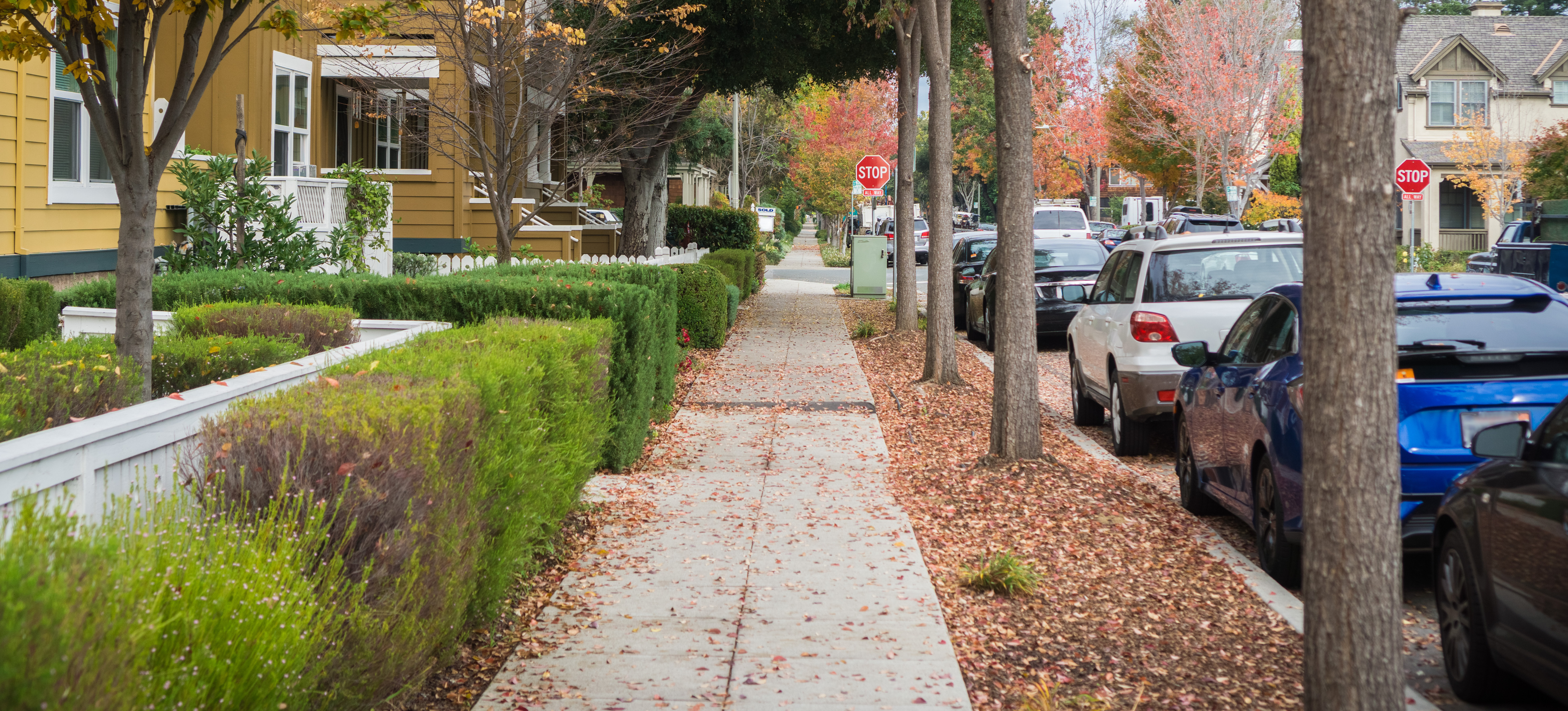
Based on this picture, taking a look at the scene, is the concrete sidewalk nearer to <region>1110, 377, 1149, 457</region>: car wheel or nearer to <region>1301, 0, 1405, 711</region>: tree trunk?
<region>1301, 0, 1405, 711</region>: tree trunk

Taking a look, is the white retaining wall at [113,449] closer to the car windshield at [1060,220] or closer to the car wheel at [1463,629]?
the car wheel at [1463,629]

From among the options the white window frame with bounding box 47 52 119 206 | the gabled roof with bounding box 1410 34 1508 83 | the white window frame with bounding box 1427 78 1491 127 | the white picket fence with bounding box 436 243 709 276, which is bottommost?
the white picket fence with bounding box 436 243 709 276

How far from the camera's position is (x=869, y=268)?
30594mm

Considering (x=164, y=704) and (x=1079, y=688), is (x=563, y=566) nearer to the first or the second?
(x=1079, y=688)

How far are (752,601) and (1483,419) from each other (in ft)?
11.5

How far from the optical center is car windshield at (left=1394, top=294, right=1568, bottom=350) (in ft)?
21.0

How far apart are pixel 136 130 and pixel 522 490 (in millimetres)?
2761

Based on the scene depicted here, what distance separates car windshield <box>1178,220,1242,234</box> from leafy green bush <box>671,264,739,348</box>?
55.2 feet

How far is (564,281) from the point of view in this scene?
31.8 feet

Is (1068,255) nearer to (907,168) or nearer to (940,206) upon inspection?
(907,168)

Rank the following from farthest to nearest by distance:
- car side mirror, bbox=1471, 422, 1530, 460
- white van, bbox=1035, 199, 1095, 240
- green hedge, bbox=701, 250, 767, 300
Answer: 1. white van, bbox=1035, 199, 1095, 240
2. green hedge, bbox=701, 250, 767, 300
3. car side mirror, bbox=1471, 422, 1530, 460

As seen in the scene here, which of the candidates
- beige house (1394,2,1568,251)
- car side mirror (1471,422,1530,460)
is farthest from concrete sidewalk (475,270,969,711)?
beige house (1394,2,1568,251)

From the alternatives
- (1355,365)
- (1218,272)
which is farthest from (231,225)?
(1355,365)

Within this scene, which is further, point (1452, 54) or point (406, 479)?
point (1452, 54)
